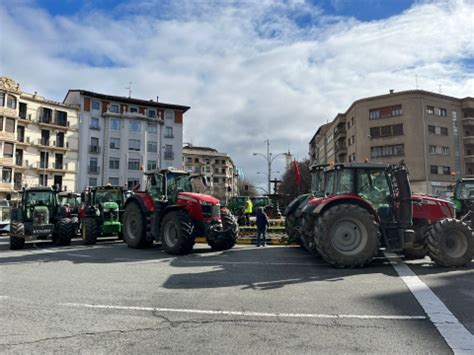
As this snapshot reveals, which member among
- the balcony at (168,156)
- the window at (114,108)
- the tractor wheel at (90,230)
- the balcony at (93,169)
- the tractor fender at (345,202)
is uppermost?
the window at (114,108)

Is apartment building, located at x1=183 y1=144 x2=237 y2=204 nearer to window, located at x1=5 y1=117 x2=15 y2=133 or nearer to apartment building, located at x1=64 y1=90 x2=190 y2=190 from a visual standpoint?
apartment building, located at x1=64 y1=90 x2=190 y2=190

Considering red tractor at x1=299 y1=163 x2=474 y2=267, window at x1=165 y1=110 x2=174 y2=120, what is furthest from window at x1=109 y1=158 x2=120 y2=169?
red tractor at x1=299 y1=163 x2=474 y2=267

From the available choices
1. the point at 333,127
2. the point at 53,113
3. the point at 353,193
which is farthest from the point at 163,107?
the point at 353,193

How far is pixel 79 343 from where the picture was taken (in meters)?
4.44

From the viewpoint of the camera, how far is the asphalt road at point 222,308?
175 inches

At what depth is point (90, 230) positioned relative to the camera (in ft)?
49.9

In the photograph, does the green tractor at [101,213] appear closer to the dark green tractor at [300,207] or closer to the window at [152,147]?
the dark green tractor at [300,207]

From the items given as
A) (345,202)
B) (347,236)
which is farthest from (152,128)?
(347,236)

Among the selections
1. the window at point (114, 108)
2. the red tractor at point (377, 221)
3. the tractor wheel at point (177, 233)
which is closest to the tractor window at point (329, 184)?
the red tractor at point (377, 221)

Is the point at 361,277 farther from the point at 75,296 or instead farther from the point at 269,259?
the point at 75,296

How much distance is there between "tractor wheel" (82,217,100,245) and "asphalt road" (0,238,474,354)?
5.15 meters

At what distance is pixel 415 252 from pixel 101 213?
12040mm

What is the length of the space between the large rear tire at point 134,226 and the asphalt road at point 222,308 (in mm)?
3656

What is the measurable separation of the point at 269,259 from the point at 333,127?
58607 millimetres
